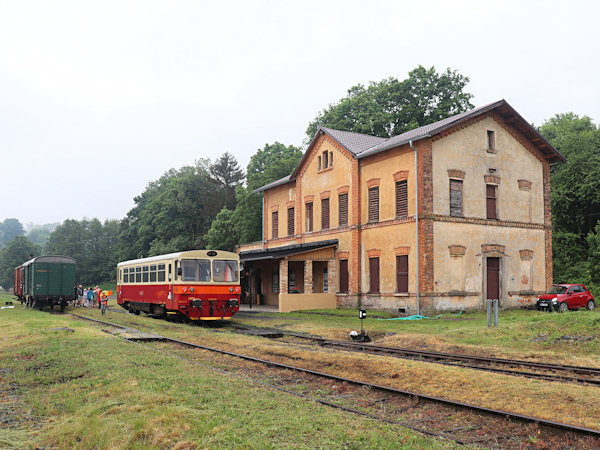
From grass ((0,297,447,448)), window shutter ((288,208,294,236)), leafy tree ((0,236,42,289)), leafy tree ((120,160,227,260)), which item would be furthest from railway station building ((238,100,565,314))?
leafy tree ((0,236,42,289))

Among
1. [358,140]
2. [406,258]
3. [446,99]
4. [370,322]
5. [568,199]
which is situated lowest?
[370,322]

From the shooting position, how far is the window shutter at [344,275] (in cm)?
3028

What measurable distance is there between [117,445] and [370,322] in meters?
17.4

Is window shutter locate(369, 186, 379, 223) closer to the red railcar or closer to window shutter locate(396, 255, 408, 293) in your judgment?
window shutter locate(396, 255, 408, 293)

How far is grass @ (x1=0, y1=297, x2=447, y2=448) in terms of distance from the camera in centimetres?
634

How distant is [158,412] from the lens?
7211 mm

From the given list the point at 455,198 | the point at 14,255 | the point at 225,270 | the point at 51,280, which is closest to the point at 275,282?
the point at 51,280

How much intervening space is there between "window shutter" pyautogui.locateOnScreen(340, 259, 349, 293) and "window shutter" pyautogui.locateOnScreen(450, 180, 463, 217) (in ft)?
22.2

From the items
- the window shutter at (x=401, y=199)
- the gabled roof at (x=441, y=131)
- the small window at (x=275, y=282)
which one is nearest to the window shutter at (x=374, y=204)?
the window shutter at (x=401, y=199)

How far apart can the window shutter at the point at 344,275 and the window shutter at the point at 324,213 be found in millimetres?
2896

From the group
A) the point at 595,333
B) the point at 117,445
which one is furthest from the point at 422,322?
the point at 117,445

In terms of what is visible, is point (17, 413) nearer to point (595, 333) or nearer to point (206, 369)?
point (206, 369)

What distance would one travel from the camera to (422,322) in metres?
22.6

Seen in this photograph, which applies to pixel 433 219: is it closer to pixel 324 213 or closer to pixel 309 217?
pixel 324 213
